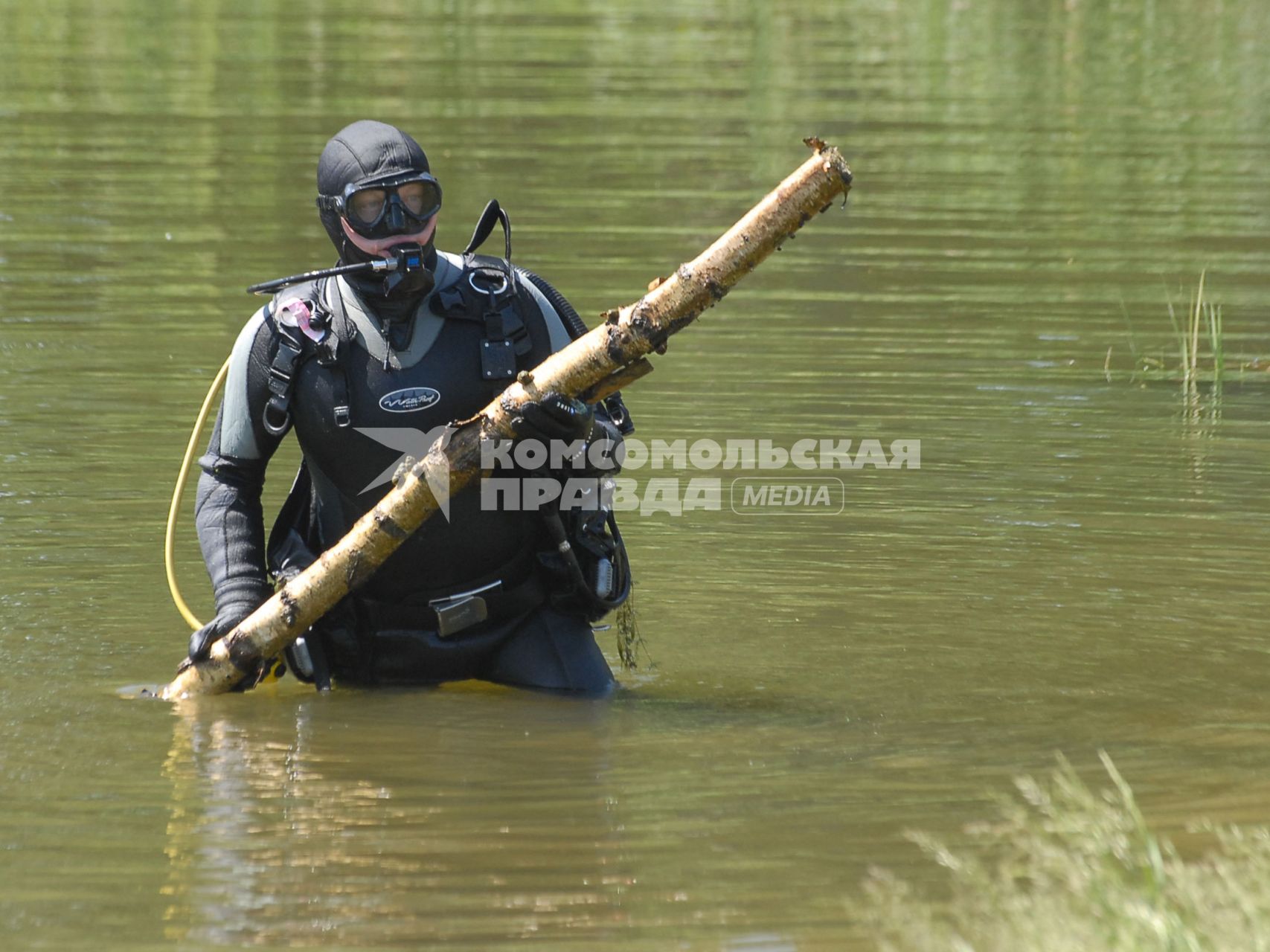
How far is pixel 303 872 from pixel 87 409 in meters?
4.95

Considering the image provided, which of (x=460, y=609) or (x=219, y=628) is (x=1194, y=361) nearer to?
(x=460, y=609)

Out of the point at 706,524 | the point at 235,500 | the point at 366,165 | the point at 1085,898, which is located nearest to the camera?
the point at 1085,898

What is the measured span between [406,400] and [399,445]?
0.12 metres

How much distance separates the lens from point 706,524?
745 cm

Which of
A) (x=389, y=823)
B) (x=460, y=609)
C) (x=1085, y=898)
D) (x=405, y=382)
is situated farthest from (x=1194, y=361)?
(x=1085, y=898)

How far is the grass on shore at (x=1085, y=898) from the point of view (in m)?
3.05

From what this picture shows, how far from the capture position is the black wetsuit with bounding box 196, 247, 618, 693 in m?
5.00

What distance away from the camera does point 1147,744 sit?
16.1 ft

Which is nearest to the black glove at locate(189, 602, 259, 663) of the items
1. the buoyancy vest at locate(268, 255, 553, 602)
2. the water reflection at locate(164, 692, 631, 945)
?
the water reflection at locate(164, 692, 631, 945)

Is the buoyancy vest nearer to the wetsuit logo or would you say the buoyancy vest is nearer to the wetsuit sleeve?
the wetsuit logo

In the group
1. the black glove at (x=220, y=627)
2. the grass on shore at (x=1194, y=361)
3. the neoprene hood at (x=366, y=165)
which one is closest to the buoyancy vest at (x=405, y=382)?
the neoprene hood at (x=366, y=165)

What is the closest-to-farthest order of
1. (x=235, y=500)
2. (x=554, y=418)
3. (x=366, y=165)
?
(x=554, y=418) → (x=366, y=165) → (x=235, y=500)

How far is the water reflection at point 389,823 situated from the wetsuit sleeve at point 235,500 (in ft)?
1.17

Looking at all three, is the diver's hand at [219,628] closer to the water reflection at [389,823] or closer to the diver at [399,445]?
the diver at [399,445]
